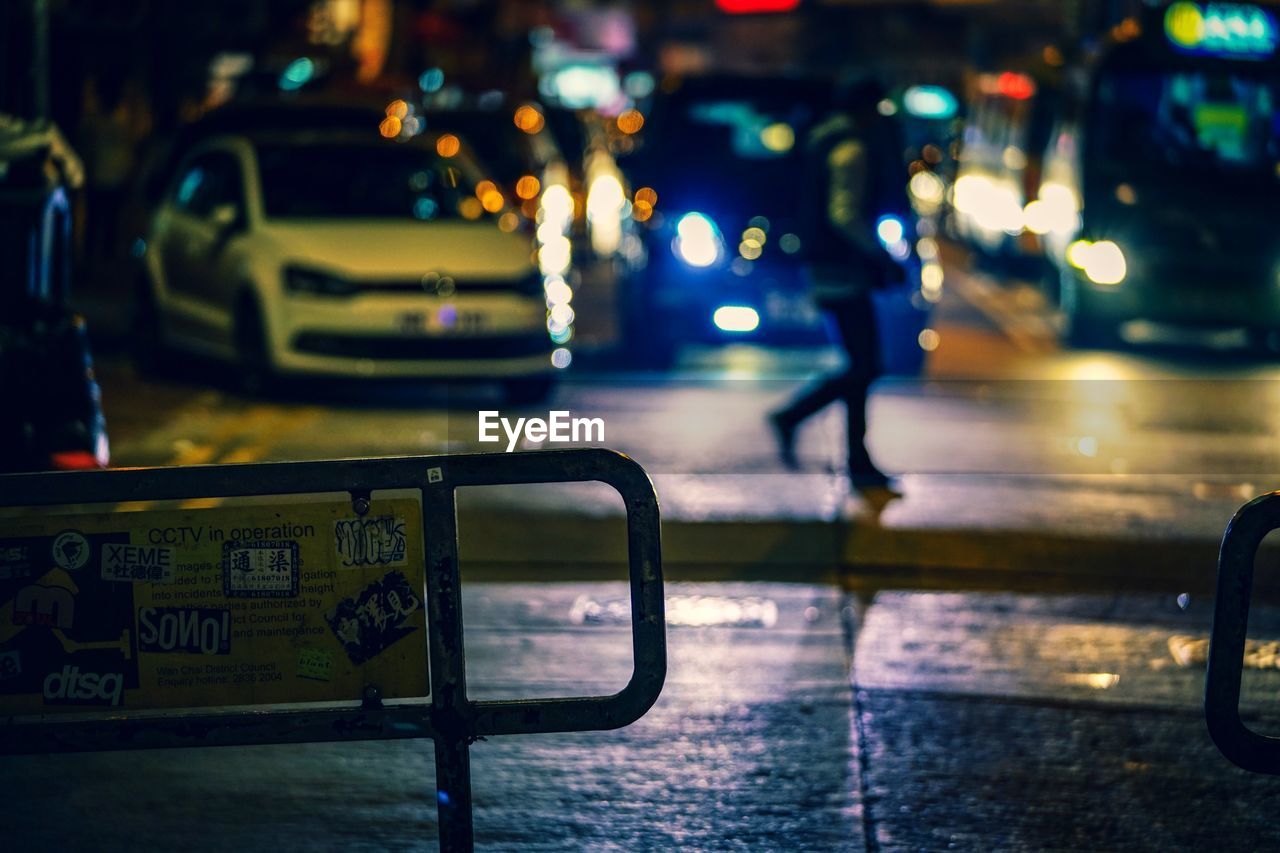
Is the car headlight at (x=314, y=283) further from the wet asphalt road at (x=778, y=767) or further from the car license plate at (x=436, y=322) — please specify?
the wet asphalt road at (x=778, y=767)

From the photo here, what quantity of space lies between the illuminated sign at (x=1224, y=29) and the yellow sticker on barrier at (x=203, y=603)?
13964 millimetres

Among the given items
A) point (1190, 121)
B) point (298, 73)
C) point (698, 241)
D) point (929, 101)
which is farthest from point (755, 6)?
point (698, 241)

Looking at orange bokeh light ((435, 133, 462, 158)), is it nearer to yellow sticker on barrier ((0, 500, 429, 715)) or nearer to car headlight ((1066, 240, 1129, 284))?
car headlight ((1066, 240, 1129, 284))

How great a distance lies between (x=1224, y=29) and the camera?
55.0ft

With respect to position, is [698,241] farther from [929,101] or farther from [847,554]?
[929,101]

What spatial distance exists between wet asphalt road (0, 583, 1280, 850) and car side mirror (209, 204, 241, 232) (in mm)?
6233

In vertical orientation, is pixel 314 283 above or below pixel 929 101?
above

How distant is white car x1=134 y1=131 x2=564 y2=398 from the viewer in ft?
39.3

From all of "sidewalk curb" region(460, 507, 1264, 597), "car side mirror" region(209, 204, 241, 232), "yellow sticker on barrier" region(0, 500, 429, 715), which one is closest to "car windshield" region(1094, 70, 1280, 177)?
"car side mirror" region(209, 204, 241, 232)

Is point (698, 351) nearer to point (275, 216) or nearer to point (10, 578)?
point (275, 216)

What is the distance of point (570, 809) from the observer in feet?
16.8

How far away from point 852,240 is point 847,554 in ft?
5.51

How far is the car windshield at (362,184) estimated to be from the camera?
42.4 ft

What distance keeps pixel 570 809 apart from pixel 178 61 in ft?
51.7
